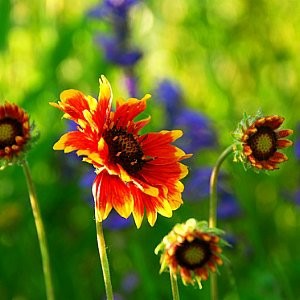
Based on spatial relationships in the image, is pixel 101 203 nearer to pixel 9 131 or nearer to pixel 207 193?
pixel 9 131

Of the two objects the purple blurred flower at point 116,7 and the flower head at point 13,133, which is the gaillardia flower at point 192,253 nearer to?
the flower head at point 13,133

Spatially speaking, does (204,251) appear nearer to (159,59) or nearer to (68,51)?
(68,51)

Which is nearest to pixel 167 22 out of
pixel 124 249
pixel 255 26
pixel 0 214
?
pixel 255 26

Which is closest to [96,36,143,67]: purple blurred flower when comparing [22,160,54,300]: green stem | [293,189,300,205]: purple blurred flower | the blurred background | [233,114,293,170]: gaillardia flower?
the blurred background

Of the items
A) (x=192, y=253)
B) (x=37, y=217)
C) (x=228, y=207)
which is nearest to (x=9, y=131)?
(x=37, y=217)

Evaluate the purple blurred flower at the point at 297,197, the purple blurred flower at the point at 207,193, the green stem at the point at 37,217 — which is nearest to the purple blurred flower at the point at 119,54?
the purple blurred flower at the point at 207,193

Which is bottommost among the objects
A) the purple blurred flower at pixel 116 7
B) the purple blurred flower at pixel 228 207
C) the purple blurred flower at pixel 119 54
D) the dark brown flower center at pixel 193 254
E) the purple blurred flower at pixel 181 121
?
the dark brown flower center at pixel 193 254
